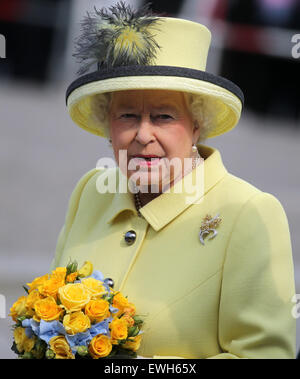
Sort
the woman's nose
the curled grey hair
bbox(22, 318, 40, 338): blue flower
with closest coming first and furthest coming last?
bbox(22, 318, 40, 338): blue flower → the woman's nose → the curled grey hair

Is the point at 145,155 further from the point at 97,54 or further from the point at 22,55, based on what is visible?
the point at 22,55

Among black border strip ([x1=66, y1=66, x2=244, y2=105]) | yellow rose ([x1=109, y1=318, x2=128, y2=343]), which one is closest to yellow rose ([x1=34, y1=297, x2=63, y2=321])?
yellow rose ([x1=109, y1=318, x2=128, y2=343])

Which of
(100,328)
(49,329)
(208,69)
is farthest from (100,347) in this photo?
(208,69)

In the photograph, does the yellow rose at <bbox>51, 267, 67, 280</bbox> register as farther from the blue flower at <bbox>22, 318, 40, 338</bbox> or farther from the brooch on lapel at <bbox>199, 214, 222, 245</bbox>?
the brooch on lapel at <bbox>199, 214, 222, 245</bbox>

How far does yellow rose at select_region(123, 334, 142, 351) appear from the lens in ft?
8.67

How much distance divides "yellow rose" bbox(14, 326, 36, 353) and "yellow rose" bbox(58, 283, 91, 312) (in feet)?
0.72

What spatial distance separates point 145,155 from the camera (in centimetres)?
292

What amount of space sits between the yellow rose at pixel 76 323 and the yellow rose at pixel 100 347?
7cm

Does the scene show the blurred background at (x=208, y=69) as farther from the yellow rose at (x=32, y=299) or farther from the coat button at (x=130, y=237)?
the yellow rose at (x=32, y=299)

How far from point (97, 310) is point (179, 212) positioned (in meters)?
0.65

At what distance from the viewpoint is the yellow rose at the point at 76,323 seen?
253cm

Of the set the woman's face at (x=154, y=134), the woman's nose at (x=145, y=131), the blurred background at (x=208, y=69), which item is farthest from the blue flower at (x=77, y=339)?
the blurred background at (x=208, y=69)

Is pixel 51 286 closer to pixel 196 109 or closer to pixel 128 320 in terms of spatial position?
pixel 128 320
